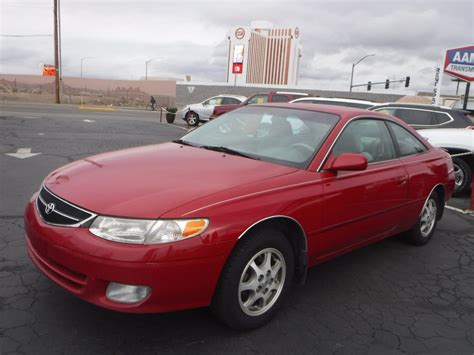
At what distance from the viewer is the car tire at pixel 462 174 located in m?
7.51

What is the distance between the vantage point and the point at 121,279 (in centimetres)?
241

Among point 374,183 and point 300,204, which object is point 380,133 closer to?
point 374,183

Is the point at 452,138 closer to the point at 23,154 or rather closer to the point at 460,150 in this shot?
the point at 460,150

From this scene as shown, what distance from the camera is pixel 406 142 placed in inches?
182

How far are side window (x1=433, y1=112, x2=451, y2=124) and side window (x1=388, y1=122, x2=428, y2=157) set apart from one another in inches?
225

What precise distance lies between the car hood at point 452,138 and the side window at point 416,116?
7.66 ft

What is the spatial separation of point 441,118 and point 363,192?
7.46 meters

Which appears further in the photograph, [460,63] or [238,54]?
[238,54]

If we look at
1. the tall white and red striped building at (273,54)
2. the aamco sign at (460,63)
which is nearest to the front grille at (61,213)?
the aamco sign at (460,63)

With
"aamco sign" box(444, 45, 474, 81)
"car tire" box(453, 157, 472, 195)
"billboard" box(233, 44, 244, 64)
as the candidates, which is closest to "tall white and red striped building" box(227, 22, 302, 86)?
"billboard" box(233, 44, 244, 64)

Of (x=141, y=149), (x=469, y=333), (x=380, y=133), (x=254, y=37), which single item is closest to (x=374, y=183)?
(x=380, y=133)

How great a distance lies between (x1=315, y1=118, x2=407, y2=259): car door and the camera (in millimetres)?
3369

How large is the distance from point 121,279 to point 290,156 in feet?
5.64

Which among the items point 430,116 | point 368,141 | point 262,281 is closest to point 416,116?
point 430,116
